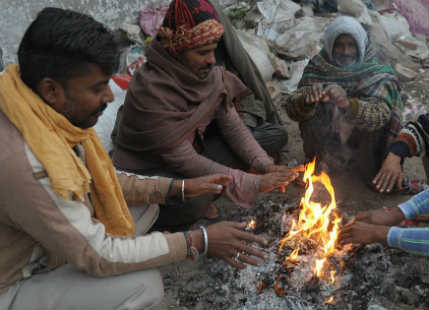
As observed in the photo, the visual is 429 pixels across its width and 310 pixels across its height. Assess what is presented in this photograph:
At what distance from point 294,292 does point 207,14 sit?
202 cm

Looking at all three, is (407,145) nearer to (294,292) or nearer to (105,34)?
(294,292)

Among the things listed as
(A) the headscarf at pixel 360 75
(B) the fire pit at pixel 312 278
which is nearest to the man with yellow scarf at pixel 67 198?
(B) the fire pit at pixel 312 278

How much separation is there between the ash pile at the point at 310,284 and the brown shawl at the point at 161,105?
1.02 metres

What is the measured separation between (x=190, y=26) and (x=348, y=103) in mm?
1494

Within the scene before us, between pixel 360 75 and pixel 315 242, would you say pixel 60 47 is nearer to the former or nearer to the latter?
pixel 315 242

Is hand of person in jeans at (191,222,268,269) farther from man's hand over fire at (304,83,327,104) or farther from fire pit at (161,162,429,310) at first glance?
man's hand over fire at (304,83,327,104)

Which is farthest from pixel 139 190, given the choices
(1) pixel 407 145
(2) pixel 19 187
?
(1) pixel 407 145

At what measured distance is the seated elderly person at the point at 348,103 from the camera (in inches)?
132

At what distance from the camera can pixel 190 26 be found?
2783mm

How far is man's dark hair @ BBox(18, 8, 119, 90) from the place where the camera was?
166 centimetres

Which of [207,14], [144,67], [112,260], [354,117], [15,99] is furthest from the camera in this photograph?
[354,117]

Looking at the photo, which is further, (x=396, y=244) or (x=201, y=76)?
(x=201, y=76)

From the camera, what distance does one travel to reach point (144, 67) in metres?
3.09

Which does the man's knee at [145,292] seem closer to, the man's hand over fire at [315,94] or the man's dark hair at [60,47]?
the man's dark hair at [60,47]
